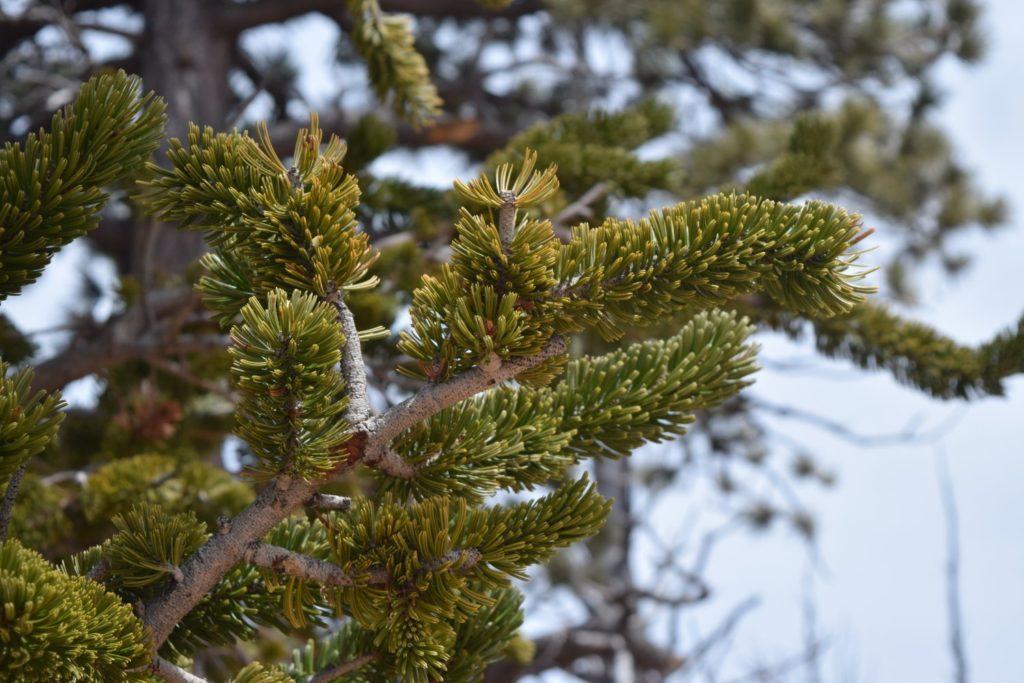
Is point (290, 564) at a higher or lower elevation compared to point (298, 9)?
higher

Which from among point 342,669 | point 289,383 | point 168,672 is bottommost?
point 342,669

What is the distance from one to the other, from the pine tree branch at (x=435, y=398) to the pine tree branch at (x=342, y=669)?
0.25 meters

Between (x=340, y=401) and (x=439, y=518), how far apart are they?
0.14m

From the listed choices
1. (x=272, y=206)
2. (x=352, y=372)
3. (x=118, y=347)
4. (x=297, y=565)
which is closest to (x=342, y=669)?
(x=297, y=565)

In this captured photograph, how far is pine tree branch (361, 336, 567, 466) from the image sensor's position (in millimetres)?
866

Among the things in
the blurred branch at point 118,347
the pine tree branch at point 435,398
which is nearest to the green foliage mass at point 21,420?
the pine tree branch at point 435,398

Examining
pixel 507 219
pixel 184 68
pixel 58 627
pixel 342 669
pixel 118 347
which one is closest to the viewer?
pixel 58 627

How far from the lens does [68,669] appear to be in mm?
734

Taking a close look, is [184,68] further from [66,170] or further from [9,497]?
[9,497]

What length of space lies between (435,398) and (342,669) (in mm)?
340

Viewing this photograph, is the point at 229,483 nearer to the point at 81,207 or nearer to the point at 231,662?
the point at 231,662

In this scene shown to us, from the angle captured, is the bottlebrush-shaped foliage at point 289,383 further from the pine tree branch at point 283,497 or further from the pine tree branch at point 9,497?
the pine tree branch at point 9,497

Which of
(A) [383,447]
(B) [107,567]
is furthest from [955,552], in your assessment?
(B) [107,567]

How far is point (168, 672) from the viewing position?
2.79 feet
